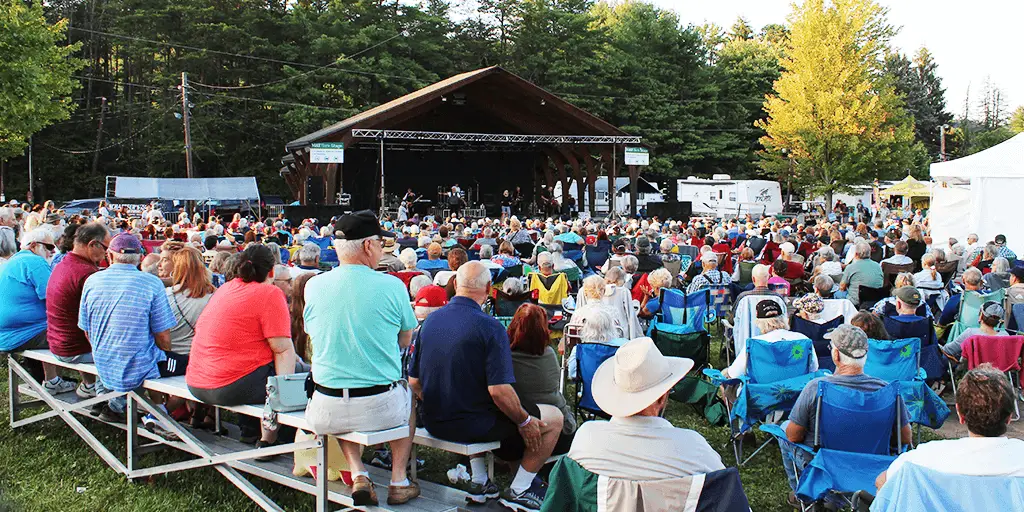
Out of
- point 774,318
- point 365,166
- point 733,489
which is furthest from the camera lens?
point 365,166

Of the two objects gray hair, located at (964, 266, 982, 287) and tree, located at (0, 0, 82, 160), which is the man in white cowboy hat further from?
tree, located at (0, 0, 82, 160)

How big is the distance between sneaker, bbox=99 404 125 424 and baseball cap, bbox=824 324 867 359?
402cm

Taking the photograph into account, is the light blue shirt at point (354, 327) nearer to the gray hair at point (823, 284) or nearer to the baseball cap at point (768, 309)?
the baseball cap at point (768, 309)

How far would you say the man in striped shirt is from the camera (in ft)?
14.4

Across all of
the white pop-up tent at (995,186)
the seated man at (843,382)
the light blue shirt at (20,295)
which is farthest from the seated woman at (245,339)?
the white pop-up tent at (995,186)

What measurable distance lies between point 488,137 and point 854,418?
66.3 feet

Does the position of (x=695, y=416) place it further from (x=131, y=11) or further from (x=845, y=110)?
(x=131, y=11)

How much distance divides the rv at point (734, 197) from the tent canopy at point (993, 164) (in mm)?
17463

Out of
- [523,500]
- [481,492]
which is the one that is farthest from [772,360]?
[481,492]

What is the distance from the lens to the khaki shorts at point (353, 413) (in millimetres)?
3473

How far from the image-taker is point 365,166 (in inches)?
1070

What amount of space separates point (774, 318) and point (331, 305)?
302cm

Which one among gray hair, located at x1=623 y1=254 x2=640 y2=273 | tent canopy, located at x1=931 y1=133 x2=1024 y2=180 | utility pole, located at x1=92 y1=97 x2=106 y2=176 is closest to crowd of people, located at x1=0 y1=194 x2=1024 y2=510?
gray hair, located at x1=623 y1=254 x2=640 y2=273

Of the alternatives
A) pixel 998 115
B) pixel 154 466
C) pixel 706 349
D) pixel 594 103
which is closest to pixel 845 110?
pixel 594 103
